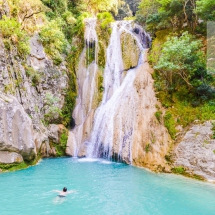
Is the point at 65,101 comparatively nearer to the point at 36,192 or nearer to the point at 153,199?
the point at 36,192

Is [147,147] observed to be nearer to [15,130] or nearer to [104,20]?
[15,130]

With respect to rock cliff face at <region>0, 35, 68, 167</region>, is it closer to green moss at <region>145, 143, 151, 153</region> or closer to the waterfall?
the waterfall

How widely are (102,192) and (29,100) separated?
25.9 ft

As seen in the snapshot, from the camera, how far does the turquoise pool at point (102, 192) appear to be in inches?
284

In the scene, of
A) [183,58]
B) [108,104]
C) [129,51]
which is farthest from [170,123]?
[129,51]

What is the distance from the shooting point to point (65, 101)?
656 inches

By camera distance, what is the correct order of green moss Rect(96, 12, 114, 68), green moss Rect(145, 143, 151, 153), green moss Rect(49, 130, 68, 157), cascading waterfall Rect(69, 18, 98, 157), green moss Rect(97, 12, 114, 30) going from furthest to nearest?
green moss Rect(97, 12, 114, 30) < green moss Rect(96, 12, 114, 68) < cascading waterfall Rect(69, 18, 98, 157) < green moss Rect(49, 130, 68, 157) < green moss Rect(145, 143, 151, 153)

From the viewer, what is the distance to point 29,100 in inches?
536

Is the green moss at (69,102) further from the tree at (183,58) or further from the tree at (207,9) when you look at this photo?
the tree at (207,9)

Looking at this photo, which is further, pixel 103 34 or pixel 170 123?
pixel 103 34

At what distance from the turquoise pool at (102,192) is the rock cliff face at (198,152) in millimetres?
758

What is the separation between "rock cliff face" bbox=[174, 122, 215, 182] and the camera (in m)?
A: 10.0

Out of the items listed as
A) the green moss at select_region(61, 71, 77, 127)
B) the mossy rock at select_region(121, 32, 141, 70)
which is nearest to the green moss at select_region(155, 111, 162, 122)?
the mossy rock at select_region(121, 32, 141, 70)

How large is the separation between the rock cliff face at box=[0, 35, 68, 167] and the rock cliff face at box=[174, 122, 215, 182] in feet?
26.2
